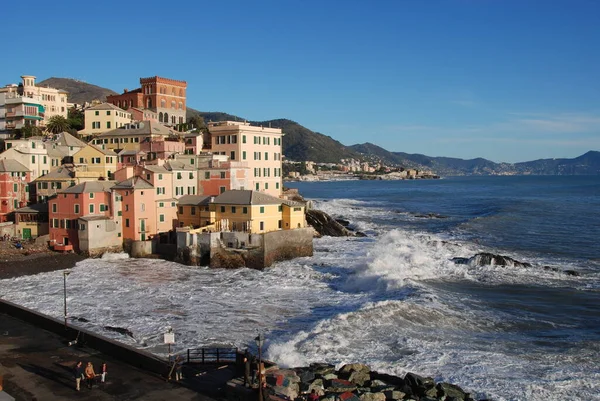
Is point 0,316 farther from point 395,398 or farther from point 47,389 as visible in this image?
point 395,398

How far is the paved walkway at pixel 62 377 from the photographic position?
18.4 metres

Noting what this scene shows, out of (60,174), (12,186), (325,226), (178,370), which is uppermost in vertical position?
(60,174)

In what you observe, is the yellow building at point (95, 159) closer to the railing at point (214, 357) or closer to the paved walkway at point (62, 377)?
the paved walkway at point (62, 377)

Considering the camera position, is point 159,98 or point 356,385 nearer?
point 356,385

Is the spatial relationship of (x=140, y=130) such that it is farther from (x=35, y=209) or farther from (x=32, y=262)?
(x=32, y=262)

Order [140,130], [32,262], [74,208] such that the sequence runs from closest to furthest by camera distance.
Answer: [32,262]
[74,208]
[140,130]

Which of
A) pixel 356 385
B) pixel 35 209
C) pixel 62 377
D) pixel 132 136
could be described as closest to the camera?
pixel 62 377

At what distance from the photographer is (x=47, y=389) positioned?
18.9m

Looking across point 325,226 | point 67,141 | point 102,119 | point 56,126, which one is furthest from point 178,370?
point 56,126

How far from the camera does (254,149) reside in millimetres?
62156

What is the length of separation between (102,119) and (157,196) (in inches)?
1301

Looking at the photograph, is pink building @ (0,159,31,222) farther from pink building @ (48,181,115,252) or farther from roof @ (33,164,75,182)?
pink building @ (48,181,115,252)

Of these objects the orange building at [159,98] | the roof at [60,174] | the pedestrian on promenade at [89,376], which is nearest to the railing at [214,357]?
the pedestrian on promenade at [89,376]

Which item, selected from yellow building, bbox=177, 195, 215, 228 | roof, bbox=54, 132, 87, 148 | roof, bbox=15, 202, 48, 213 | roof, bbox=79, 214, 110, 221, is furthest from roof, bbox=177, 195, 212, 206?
roof, bbox=54, 132, 87, 148
